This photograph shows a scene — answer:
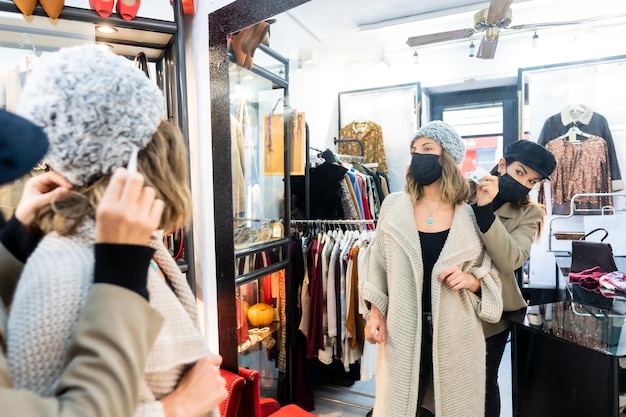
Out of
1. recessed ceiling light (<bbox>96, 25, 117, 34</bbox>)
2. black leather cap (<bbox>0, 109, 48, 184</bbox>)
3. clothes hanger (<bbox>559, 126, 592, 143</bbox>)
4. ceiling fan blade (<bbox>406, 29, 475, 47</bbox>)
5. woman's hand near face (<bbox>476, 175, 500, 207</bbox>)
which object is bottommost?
woman's hand near face (<bbox>476, 175, 500, 207</bbox>)

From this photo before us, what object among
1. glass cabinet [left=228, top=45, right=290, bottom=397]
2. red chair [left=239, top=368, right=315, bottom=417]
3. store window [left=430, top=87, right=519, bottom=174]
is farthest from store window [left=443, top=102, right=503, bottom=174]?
red chair [left=239, top=368, right=315, bottom=417]

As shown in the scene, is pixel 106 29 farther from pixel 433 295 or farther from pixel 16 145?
pixel 433 295

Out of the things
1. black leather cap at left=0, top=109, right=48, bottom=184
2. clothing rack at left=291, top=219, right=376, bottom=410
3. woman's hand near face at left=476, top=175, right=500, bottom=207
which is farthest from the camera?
clothing rack at left=291, top=219, right=376, bottom=410

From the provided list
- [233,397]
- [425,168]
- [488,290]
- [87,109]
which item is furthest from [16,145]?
[233,397]

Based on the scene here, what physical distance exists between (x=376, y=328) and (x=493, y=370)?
13.6 inches

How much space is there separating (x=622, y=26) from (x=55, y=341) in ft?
4.30

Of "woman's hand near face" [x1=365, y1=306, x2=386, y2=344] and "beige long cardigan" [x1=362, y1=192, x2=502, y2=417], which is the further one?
"woman's hand near face" [x1=365, y1=306, x2=386, y2=344]

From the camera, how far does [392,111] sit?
1216 mm

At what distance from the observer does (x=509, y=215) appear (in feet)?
3.38

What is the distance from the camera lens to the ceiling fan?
99 centimetres

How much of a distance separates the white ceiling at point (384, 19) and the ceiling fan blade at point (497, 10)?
17mm

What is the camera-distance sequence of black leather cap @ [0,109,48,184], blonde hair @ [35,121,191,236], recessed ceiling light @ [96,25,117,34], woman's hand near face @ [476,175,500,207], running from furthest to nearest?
recessed ceiling light @ [96,25,117,34] < woman's hand near face @ [476,175,500,207] < blonde hair @ [35,121,191,236] < black leather cap @ [0,109,48,184]

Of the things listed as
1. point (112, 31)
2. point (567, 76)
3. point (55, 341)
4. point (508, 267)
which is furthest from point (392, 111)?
point (112, 31)

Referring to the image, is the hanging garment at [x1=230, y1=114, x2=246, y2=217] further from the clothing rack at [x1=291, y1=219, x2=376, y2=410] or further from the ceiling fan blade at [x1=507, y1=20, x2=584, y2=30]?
the ceiling fan blade at [x1=507, y1=20, x2=584, y2=30]
